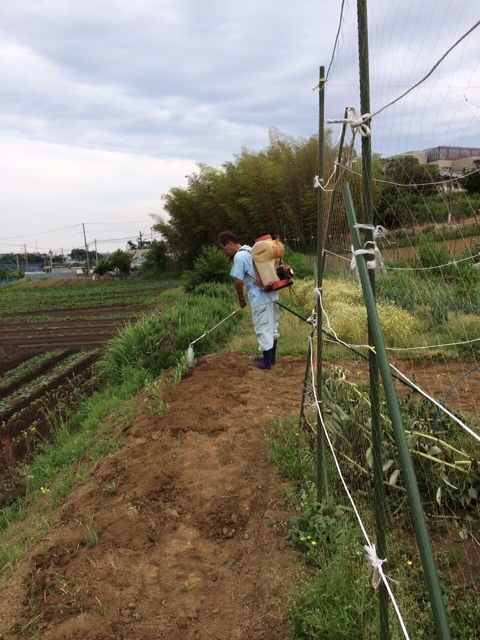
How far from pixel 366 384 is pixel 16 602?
2.36 metres

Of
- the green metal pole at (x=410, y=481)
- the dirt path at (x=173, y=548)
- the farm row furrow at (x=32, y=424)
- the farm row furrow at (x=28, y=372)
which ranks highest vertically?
the green metal pole at (x=410, y=481)

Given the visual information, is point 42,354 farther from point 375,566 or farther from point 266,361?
point 375,566

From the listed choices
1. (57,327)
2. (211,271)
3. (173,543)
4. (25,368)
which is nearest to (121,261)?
(57,327)

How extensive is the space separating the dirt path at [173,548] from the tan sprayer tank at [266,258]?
4.37 feet

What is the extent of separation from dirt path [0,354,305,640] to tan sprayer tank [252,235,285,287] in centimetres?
133

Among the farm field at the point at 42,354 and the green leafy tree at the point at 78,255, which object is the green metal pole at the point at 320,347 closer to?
the farm field at the point at 42,354

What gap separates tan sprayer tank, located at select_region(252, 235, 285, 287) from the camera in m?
4.79

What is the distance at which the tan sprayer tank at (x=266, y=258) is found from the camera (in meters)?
4.79

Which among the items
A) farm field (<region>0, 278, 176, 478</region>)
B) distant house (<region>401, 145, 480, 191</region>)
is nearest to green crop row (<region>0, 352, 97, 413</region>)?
farm field (<region>0, 278, 176, 478</region>)

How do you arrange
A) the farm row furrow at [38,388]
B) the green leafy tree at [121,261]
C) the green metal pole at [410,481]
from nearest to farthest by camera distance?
the green metal pole at [410,481], the farm row furrow at [38,388], the green leafy tree at [121,261]

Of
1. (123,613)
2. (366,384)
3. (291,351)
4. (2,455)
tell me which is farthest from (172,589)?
(291,351)

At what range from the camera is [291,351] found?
20.0 ft

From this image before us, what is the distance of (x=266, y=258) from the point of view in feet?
15.7

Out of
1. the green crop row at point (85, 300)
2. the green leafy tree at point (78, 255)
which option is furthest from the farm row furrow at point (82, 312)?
the green leafy tree at point (78, 255)
